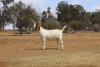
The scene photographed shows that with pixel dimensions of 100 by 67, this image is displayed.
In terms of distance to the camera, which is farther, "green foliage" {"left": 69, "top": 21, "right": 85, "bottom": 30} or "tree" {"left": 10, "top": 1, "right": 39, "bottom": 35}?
"green foliage" {"left": 69, "top": 21, "right": 85, "bottom": 30}

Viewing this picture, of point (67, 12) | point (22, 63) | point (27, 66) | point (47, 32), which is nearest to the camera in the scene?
point (27, 66)

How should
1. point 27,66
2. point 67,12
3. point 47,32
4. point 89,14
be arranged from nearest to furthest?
point 27,66, point 47,32, point 67,12, point 89,14

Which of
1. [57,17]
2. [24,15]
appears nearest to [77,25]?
[57,17]

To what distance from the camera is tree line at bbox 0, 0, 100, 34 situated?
63.6 metres

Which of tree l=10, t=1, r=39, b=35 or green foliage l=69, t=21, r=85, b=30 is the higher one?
tree l=10, t=1, r=39, b=35

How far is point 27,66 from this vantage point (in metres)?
14.8

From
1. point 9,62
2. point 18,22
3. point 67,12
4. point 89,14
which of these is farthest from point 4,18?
point 89,14

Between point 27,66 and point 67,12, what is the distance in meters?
97.7

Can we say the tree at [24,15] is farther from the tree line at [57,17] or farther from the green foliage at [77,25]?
the green foliage at [77,25]

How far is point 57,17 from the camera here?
117 m

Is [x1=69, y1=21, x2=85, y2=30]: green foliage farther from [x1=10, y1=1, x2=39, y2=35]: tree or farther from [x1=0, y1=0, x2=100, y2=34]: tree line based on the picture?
[x1=10, y1=1, x2=39, y2=35]: tree

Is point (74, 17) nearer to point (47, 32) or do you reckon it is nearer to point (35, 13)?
point (35, 13)

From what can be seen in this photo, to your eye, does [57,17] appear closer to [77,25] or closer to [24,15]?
[77,25]

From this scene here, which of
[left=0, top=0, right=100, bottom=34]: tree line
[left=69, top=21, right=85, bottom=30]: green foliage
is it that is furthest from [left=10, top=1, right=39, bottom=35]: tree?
[left=69, top=21, right=85, bottom=30]: green foliage
